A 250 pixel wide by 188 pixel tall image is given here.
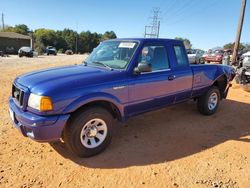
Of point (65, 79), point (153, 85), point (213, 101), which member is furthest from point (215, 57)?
point (65, 79)

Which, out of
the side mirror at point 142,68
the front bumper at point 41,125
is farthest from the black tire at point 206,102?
the front bumper at point 41,125

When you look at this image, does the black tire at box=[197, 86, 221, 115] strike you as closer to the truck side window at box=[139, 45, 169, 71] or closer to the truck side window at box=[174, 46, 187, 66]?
the truck side window at box=[174, 46, 187, 66]

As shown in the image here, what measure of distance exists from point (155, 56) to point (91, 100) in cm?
182

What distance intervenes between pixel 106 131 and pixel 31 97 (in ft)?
4.38

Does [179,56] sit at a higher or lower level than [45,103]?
higher

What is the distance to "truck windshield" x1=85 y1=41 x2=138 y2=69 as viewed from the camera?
446 centimetres

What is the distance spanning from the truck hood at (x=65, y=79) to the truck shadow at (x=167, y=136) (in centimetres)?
124

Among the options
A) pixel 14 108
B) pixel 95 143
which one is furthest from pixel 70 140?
pixel 14 108

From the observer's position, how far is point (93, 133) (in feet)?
13.0

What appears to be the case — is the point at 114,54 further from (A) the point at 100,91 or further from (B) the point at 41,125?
(B) the point at 41,125

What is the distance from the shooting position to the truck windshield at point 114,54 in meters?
4.46

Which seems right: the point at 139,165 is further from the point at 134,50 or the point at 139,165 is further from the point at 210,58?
the point at 210,58

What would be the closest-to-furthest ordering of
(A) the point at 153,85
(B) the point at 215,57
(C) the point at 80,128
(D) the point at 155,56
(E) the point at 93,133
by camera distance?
(C) the point at 80,128 < (E) the point at 93,133 < (A) the point at 153,85 < (D) the point at 155,56 < (B) the point at 215,57

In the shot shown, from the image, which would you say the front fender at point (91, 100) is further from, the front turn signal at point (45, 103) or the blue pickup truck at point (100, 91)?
the front turn signal at point (45, 103)
